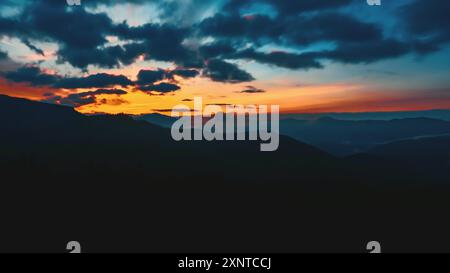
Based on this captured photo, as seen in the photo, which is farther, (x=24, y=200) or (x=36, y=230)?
(x=24, y=200)

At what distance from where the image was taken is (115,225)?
16238 centimetres

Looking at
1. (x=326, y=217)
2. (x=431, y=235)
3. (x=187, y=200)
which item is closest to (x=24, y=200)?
(x=187, y=200)

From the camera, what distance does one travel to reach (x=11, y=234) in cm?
15562

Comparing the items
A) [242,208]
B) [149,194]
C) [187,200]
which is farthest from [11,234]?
[242,208]
